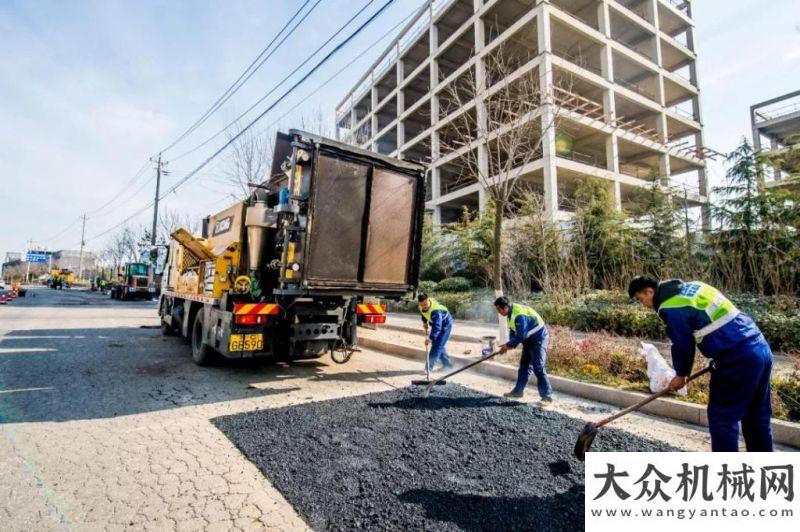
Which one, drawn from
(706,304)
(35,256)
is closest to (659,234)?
(706,304)

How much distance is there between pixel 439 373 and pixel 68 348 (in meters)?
7.04

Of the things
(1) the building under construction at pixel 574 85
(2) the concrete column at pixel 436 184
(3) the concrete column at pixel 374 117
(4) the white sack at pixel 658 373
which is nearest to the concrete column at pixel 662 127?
(1) the building under construction at pixel 574 85

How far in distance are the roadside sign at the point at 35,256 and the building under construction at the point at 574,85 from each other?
226 ft

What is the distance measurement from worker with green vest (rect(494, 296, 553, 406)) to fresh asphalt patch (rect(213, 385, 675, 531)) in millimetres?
412

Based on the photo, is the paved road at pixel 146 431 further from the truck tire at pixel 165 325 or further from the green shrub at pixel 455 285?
the green shrub at pixel 455 285

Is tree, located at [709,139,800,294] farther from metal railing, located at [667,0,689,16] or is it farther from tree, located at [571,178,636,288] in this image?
metal railing, located at [667,0,689,16]

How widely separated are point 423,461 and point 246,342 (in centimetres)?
311

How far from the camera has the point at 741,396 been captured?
97.6 inches

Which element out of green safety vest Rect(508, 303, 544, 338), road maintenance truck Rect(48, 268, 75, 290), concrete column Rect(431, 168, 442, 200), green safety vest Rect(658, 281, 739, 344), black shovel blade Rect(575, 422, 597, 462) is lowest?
black shovel blade Rect(575, 422, 597, 462)

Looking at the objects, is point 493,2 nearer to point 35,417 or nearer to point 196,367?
point 196,367

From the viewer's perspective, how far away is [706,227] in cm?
1072

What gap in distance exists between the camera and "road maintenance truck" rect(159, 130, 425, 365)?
4.86 metres

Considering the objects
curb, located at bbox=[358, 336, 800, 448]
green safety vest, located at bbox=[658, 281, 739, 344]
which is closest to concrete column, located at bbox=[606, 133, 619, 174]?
curb, located at bbox=[358, 336, 800, 448]

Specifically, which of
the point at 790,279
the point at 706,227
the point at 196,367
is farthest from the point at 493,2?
the point at 196,367
